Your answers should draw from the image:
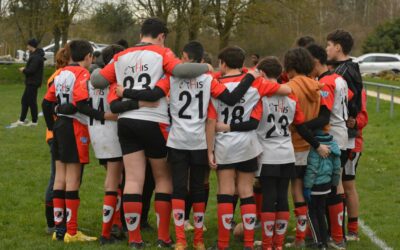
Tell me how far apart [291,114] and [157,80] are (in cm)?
122

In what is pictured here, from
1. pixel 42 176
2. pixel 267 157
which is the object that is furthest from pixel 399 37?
pixel 267 157

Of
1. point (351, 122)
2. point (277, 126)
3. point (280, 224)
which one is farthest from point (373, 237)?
point (277, 126)

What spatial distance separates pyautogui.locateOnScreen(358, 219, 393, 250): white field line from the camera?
6543mm

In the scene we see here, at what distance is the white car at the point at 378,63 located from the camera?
38562 mm

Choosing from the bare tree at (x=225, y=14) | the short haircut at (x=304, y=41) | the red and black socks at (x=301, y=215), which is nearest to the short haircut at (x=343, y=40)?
the short haircut at (x=304, y=41)

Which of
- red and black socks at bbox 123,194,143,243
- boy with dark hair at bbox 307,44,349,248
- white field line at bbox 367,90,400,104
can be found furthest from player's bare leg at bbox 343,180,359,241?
white field line at bbox 367,90,400,104

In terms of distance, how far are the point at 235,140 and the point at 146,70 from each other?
99 cm

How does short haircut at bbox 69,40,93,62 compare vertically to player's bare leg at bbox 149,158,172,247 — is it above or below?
above

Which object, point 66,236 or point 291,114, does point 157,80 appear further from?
point 66,236

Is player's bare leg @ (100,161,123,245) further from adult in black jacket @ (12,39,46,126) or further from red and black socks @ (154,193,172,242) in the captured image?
adult in black jacket @ (12,39,46,126)

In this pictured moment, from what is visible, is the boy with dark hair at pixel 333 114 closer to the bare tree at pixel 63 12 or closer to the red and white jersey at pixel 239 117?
the red and white jersey at pixel 239 117

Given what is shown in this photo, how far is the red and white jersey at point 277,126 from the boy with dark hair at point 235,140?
0.30 feet

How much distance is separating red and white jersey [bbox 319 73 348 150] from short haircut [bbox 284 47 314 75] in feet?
0.72

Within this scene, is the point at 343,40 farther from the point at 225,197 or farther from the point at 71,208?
the point at 71,208
